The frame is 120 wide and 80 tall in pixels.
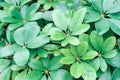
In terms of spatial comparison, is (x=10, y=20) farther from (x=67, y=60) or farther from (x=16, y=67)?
(x=67, y=60)

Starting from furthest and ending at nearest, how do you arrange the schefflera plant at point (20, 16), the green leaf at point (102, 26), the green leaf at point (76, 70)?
the schefflera plant at point (20, 16) → the green leaf at point (102, 26) → the green leaf at point (76, 70)

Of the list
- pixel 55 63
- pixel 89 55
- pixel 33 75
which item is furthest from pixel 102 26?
pixel 33 75

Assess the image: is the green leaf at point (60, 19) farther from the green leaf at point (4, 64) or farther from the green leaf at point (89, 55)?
the green leaf at point (4, 64)

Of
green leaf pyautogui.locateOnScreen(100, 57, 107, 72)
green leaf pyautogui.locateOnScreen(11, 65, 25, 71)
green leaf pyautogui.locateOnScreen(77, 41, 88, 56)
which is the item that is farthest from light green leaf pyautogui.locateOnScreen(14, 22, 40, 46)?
green leaf pyautogui.locateOnScreen(100, 57, 107, 72)

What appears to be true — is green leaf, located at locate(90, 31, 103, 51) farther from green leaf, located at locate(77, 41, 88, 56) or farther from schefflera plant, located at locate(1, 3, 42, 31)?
schefflera plant, located at locate(1, 3, 42, 31)

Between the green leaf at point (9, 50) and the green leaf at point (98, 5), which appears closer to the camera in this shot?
the green leaf at point (9, 50)

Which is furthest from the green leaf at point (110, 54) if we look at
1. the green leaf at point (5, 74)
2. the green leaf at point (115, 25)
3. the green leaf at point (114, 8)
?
the green leaf at point (5, 74)
